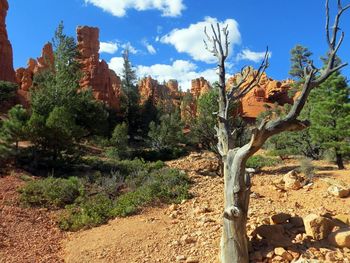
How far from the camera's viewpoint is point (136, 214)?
10.1 metres

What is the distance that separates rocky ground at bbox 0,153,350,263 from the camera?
6422 mm

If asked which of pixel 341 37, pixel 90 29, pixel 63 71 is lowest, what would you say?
pixel 341 37

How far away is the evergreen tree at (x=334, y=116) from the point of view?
49.7ft

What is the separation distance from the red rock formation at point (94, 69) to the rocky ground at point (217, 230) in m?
33.9

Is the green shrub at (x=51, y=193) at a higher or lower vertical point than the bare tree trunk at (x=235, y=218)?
lower

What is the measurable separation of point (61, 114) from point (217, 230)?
36.9ft

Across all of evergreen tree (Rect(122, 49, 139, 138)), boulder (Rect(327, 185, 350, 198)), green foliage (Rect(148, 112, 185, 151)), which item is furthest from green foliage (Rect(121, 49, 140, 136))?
boulder (Rect(327, 185, 350, 198))

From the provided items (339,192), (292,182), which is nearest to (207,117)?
(292,182)

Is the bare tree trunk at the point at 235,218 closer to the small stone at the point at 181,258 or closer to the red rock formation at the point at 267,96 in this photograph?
the small stone at the point at 181,258

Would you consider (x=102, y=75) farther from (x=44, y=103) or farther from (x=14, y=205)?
(x=14, y=205)

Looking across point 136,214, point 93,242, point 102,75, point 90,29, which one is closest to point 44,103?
point 136,214

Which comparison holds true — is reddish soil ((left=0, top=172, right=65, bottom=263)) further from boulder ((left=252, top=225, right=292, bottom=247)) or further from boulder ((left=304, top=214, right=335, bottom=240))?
boulder ((left=304, top=214, right=335, bottom=240))

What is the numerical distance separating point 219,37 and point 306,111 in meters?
16.4

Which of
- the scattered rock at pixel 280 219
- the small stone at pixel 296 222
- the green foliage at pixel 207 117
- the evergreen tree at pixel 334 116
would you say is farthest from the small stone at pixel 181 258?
the green foliage at pixel 207 117
